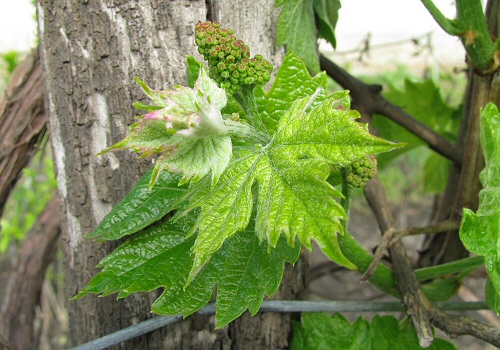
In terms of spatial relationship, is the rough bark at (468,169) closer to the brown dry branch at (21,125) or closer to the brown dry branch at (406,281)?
the brown dry branch at (406,281)

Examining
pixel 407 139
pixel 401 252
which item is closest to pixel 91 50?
pixel 401 252

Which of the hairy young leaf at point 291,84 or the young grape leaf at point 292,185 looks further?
the hairy young leaf at point 291,84

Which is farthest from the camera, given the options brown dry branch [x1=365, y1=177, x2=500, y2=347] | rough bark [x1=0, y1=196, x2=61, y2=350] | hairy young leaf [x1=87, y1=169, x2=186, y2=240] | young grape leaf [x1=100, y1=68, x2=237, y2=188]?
rough bark [x1=0, y1=196, x2=61, y2=350]

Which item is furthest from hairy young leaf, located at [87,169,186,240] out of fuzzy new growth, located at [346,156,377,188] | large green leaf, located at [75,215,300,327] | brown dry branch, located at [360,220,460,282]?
brown dry branch, located at [360,220,460,282]

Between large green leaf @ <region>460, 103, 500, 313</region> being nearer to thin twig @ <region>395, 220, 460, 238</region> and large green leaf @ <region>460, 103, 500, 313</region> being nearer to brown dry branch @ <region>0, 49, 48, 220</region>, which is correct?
thin twig @ <region>395, 220, 460, 238</region>

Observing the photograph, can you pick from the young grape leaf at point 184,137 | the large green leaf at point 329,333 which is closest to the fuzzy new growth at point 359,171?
the young grape leaf at point 184,137

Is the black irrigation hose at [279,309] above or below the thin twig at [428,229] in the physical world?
below

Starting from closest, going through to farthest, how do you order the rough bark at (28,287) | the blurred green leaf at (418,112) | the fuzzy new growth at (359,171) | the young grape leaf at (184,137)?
the young grape leaf at (184,137) → the fuzzy new growth at (359,171) → the blurred green leaf at (418,112) → the rough bark at (28,287)
